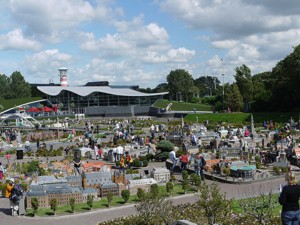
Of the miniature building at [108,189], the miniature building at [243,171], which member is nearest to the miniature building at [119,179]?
the miniature building at [108,189]

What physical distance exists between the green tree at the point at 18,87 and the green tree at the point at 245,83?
53.6 meters

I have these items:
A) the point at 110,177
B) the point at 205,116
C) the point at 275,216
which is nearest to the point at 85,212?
the point at 110,177

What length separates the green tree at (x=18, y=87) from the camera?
104188mm

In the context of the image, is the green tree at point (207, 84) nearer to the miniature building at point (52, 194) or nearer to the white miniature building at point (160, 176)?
the white miniature building at point (160, 176)

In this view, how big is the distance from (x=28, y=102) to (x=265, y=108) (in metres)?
44.8

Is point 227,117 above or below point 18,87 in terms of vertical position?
below

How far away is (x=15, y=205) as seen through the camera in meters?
14.6

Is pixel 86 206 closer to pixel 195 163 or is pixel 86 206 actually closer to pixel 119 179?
pixel 119 179

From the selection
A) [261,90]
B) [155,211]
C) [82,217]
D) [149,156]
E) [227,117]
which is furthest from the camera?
[261,90]

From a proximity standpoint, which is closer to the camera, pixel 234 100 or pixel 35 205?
pixel 35 205

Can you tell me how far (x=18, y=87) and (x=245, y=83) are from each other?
187 ft

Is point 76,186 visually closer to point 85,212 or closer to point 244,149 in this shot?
point 85,212

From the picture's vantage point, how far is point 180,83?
107 m

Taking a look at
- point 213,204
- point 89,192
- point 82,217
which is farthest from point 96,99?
point 213,204
